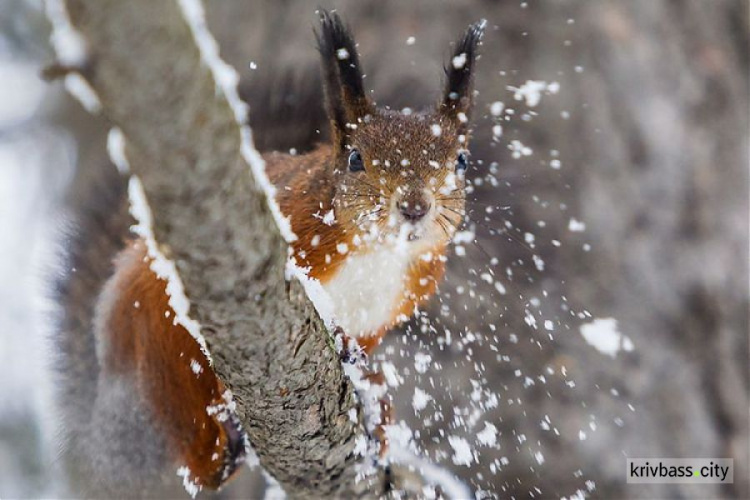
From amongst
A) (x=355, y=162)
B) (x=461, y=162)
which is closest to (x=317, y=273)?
(x=355, y=162)

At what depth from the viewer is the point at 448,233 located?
135cm

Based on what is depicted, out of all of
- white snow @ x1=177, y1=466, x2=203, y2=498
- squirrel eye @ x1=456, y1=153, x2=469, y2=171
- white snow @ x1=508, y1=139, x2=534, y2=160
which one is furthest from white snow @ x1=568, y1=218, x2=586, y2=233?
white snow @ x1=177, y1=466, x2=203, y2=498

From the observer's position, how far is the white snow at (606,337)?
1857 millimetres

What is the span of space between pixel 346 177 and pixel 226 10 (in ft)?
3.05

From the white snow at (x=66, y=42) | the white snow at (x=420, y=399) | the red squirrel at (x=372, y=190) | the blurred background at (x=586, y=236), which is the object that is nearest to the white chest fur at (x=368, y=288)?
the red squirrel at (x=372, y=190)

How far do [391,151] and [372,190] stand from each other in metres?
0.08

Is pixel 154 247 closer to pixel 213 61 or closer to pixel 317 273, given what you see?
pixel 213 61

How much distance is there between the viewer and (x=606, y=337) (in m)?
1.86

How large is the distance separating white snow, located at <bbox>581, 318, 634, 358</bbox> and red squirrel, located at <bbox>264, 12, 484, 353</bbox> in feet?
1.90

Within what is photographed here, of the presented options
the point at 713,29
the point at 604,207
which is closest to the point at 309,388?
the point at 604,207

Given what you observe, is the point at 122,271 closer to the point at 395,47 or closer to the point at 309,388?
the point at 309,388

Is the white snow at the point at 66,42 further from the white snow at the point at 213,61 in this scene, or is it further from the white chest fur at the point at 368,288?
the white chest fur at the point at 368,288

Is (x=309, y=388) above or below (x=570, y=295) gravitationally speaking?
above

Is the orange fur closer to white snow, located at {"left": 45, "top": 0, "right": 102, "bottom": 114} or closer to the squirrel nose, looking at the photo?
the squirrel nose
